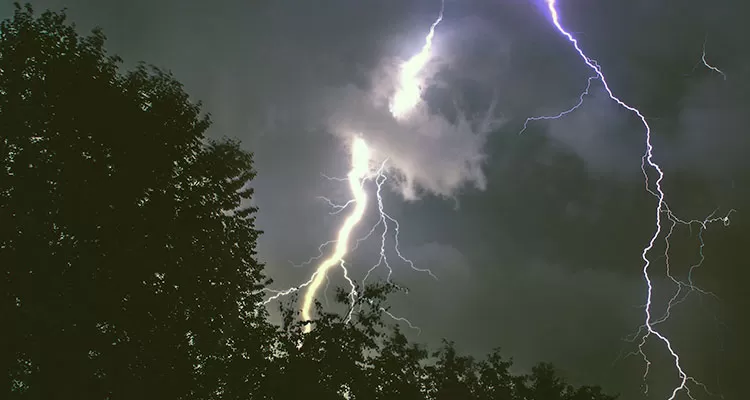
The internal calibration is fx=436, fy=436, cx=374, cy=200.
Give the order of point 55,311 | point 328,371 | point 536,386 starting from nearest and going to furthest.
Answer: point 55,311
point 328,371
point 536,386

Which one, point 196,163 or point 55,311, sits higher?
point 196,163

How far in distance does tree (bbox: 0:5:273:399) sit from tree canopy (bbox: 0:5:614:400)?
33 millimetres

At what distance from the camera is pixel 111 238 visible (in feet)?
37.1

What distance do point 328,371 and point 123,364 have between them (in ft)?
18.3

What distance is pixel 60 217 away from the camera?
422 inches

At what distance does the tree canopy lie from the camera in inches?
397

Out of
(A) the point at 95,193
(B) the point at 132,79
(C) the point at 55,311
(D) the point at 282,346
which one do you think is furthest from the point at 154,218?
(D) the point at 282,346

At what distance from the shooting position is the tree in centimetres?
1003

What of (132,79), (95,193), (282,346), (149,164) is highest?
(132,79)

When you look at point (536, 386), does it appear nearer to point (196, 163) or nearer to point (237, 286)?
point (237, 286)

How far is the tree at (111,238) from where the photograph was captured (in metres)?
10.0

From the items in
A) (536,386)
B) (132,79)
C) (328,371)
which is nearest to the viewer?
(132,79)

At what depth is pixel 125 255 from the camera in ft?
36.8

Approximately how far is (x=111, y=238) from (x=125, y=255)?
613mm
